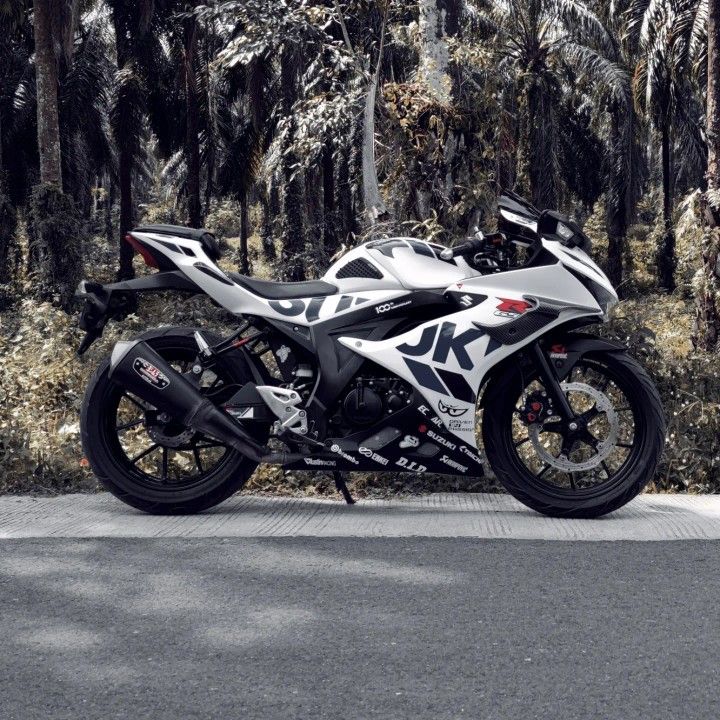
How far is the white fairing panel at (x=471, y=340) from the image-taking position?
17.0ft

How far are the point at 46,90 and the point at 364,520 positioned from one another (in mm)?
15449

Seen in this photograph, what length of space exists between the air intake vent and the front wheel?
0.77 meters

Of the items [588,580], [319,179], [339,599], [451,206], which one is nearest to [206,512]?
[339,599]

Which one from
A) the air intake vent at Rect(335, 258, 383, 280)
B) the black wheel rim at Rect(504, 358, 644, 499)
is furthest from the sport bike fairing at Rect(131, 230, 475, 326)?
the black wheel rim at Rect(504, 358, 644, 499)

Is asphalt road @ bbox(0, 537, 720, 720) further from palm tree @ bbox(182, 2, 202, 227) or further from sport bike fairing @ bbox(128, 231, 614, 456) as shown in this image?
palm tree @ bbox(182, 2, 202, 227)

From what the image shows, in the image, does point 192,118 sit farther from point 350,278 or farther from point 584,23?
point 350,278

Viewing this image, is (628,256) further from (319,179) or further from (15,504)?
(15,504)

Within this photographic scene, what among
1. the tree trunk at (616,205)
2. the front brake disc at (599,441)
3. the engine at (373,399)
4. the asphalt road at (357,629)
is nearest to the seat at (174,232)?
the engine at (373,399)

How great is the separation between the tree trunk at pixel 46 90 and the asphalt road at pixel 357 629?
15412 millimetres

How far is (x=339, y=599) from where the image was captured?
3.90 m

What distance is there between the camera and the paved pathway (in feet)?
16.0

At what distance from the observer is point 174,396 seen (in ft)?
17.3

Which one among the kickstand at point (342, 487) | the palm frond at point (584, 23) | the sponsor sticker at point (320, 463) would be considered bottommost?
the kickstand at point (342, 487)

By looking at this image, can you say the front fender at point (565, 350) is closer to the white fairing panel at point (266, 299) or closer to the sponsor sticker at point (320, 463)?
the white fairing panel at point (266, 299)
